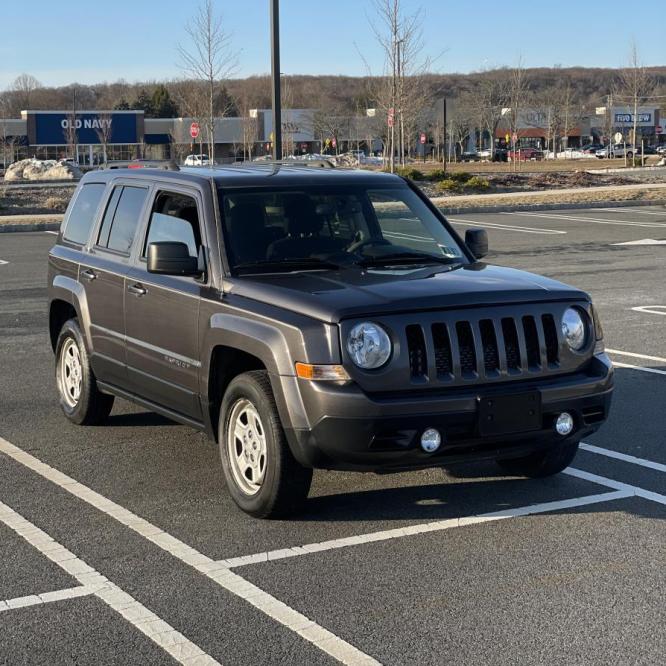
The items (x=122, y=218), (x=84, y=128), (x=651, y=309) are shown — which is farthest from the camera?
(x=84, y=128)

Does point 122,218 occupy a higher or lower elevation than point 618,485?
higher

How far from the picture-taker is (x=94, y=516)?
5.88 m

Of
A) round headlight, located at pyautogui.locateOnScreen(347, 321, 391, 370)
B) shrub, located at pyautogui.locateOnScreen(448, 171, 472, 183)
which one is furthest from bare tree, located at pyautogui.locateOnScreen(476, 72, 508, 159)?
round headlight, located at pyautogui.locateOnScreen(347, 321, 391, 370)

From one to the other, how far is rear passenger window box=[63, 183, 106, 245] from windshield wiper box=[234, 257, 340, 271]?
2.01 m

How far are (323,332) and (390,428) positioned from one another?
1.88ft

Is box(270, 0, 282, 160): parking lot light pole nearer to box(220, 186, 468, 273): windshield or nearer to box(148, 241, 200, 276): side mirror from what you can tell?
box(220, 186, 468, 273): windshield

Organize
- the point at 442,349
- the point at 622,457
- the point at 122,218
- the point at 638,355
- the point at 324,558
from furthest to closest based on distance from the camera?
the point at 638,355 → the point at 122,218 → the point at 622,457 → the point at 442,349 → the point at 324,558

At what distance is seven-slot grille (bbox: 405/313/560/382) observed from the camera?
5.44m

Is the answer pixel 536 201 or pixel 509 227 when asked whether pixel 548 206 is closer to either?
pixel 536 201

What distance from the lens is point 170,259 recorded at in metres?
6.21

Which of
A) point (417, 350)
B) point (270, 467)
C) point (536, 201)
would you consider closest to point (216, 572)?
point (270, 467)

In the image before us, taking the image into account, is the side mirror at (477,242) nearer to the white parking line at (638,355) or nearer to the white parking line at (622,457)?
the white parking line at (622,457)

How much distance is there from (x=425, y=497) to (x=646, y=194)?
32144mm

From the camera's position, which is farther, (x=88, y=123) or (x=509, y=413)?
(x=88, y=123)
